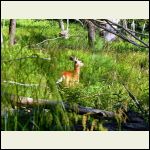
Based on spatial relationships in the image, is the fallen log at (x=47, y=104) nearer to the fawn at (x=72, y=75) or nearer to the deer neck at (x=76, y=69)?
the fawn at (x=72, y=75)

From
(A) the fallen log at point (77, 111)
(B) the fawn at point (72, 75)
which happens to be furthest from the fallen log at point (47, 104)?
(B) the fawn at point (72, 75)

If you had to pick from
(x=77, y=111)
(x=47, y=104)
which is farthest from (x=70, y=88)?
(x=47, y=104)

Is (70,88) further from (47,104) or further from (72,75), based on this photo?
(47,104)

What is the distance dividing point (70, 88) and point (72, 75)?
0.57 feet

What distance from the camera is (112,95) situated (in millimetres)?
4934

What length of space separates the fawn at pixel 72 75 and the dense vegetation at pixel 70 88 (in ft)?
0.20

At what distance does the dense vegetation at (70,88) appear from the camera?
397 centimetres

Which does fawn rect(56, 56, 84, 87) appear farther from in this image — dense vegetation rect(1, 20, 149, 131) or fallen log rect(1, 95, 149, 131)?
fallen log rect(1, 95, 149, 131)

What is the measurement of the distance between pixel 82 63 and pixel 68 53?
16 cm

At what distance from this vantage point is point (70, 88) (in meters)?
4.85

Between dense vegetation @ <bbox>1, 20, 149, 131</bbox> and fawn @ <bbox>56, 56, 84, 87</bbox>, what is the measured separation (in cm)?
6

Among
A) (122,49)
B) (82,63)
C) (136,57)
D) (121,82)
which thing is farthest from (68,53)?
(122,49)

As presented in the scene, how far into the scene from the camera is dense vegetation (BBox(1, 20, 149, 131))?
3969mm

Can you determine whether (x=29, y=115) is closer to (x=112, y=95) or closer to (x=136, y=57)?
(x=112, y=95)
